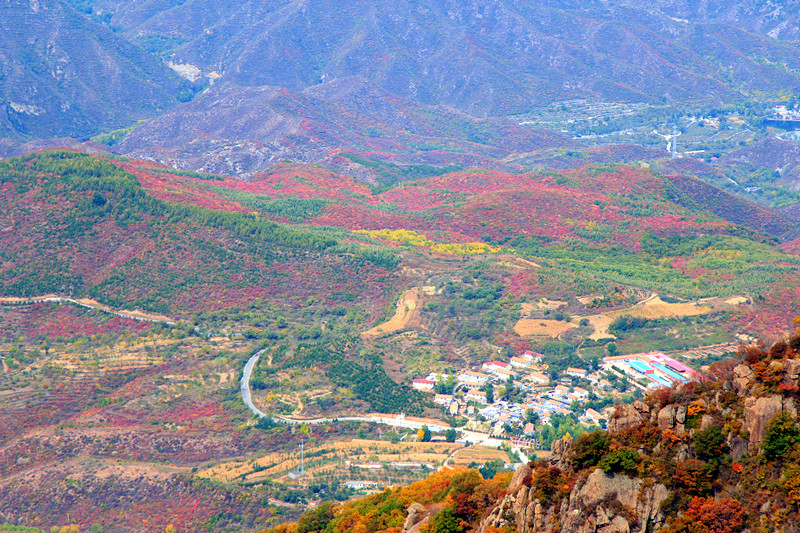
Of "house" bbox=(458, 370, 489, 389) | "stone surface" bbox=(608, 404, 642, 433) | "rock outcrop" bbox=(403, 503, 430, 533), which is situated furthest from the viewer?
"house" bbox=(458, 370, 489, 389)

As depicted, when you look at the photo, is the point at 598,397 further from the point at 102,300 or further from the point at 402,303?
the point at 102,300

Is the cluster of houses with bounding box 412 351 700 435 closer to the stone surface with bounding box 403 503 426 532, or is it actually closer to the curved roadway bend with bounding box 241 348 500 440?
the curved roadway bend with bounding box 241 348 500 440

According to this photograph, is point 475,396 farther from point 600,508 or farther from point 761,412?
point 761,412

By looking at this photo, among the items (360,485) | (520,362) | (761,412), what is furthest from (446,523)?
(520,362)

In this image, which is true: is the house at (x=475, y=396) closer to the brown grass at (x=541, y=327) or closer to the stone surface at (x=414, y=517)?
the brown grass at (x=541, y=327)

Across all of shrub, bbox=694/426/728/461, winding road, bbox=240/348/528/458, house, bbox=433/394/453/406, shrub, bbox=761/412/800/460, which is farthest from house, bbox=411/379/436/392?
shrub, bbox=761/412/800/460

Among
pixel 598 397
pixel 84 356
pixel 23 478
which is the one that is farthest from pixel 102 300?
pixel 598 397

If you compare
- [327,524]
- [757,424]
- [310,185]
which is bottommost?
[310,185]
